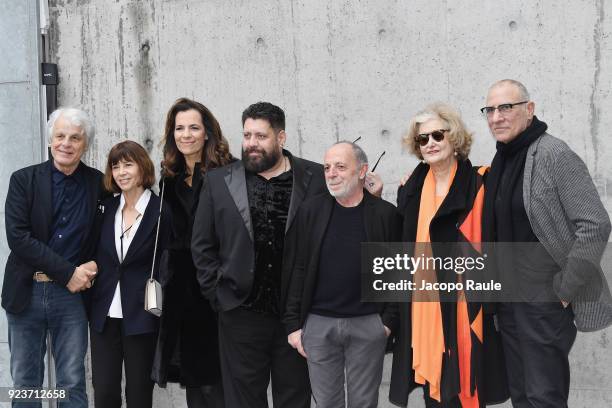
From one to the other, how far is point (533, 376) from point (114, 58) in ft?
12.2

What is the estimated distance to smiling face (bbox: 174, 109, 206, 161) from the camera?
4.08 m

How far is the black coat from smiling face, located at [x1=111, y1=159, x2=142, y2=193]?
0.26m

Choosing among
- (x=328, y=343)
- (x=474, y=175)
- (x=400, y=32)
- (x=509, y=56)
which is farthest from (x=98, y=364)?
(x=509, y=56)

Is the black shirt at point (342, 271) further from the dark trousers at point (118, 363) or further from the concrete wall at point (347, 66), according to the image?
the concrete wall at point (347, 66)

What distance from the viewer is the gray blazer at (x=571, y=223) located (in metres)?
3.08

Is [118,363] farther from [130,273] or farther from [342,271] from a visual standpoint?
[342,271]

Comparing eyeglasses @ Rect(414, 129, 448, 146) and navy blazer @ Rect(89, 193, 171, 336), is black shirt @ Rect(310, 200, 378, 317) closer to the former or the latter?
eyeglasses @ Rect(414, 129, 448, 146)

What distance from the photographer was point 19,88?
5246 millimetres

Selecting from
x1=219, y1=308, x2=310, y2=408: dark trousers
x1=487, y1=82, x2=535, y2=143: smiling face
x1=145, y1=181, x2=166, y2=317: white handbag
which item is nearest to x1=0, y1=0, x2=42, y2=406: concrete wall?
x1=145, y1=181, x2=166, y2=317: white handbag

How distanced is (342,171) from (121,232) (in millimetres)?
1379

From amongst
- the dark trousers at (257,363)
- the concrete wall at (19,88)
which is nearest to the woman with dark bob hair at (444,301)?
the dark trousers at (257,363)

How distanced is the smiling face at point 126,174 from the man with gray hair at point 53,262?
9.0 inches

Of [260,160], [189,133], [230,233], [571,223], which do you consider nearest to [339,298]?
[230,233]

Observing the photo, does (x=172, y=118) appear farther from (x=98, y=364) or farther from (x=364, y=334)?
(x=364, y=334)
